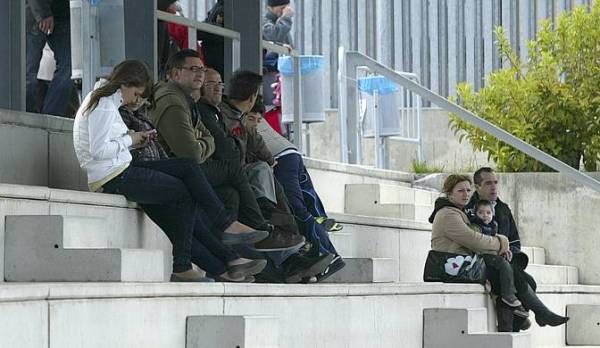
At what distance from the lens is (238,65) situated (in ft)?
42.4

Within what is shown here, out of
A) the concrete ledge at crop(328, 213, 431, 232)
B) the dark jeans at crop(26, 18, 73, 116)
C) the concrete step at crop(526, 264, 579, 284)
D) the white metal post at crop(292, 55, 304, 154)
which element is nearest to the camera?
the dark jeans at crop(26, 18, 73, 116)

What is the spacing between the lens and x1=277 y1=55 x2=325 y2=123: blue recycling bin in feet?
48.2

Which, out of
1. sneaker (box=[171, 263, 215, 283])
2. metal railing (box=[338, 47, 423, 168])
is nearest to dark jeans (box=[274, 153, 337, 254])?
sneaker (box=[171, 263, 215, 283])

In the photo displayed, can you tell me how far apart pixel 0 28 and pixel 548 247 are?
7.34 m

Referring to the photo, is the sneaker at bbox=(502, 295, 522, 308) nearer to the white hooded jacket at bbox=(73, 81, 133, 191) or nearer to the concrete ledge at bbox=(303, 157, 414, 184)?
the concrete ledge at bbox=(303, 157, 414, 184)

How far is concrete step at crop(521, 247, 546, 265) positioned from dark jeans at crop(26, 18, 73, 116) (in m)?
6.06

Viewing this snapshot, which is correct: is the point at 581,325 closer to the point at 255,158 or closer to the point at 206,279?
the point at 255,158

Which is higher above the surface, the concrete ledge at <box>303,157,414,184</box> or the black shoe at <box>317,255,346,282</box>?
the concrete ledge at <box>303,157,414,184</box>

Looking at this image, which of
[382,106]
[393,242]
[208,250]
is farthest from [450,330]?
[382,106]

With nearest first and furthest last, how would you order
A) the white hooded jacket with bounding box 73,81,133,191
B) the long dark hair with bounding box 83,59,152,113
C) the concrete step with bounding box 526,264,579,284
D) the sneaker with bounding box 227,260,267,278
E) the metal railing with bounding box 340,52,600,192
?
the white hooded jacket with bounding box 73,81,133,191, the long dark hair with bounding box 83,59,152,113, the sneaker with bounding box 227,260,267,278, the metal railing with bounding box 340,52,600,192, the concrete step with bounding box 526,264,579,284

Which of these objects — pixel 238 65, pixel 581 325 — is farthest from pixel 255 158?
pixel 581 325

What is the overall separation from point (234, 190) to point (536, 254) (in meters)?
6.55

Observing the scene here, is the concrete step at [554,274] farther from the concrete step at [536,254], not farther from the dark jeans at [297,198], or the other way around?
the dark jeans at [297,198]

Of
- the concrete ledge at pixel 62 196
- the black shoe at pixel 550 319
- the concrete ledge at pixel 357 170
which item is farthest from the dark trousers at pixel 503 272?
the concrete ledge at pixel 62 196
